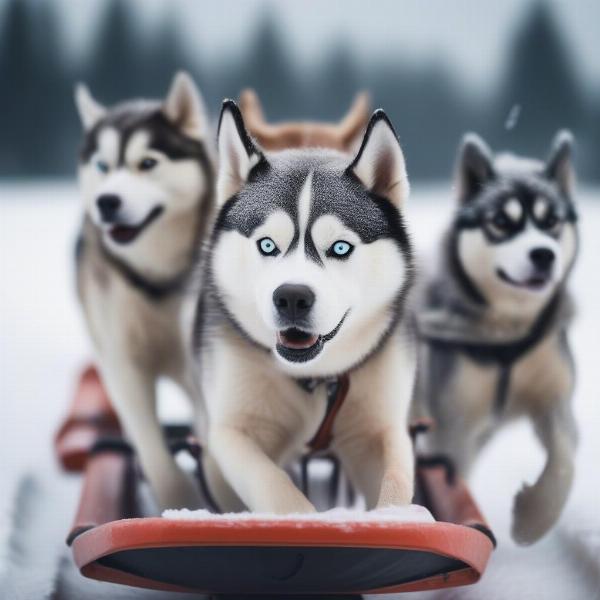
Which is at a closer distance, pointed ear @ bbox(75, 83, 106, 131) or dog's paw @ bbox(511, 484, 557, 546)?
dog's paw @ bbox(511, 484, 557, 546)

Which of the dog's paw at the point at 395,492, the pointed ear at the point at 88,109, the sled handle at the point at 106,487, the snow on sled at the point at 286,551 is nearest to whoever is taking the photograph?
the snow on sled at the point at 286,551

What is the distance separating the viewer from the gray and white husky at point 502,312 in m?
1.61

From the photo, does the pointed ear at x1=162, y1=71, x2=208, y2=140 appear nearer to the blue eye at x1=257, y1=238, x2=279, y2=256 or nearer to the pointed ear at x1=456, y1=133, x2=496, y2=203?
the pointed ear at x1=456, y1=133, x2=496, y2=203

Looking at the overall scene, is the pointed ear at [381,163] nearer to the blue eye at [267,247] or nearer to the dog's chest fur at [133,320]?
the blue eye at [267,247]

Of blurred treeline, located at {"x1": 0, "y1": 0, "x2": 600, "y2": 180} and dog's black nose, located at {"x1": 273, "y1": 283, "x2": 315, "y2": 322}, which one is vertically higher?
blurred treeline, located at {"x1": 0, "y1": 0, "x2": 600, "y2": 180}

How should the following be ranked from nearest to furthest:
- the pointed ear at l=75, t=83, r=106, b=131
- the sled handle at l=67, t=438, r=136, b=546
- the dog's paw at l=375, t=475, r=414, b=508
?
the dog's paw at l=375, t=475, r=414, b=508, the sled handle at l=67, t=438, r=136, b=546, the pointed ear at l=75, t=83, r=106, b=131

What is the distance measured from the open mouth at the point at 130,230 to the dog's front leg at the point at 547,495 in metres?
0.86

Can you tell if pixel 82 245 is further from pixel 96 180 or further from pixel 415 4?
pixel 415 4

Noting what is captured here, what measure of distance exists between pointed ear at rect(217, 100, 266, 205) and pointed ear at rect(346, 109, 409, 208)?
14 centimetres

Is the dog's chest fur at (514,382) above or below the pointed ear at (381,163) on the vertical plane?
below

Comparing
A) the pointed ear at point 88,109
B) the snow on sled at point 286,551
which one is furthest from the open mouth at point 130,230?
the snow on sled at point 286,551

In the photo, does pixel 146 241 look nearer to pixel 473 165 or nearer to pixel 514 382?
pixel 473 165

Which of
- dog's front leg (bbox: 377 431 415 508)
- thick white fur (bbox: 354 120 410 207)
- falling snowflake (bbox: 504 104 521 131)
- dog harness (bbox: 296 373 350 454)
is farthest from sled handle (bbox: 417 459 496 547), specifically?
falling snowflake (bbox: 504 104 521 131)

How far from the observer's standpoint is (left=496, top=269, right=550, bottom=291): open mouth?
5.16ft
